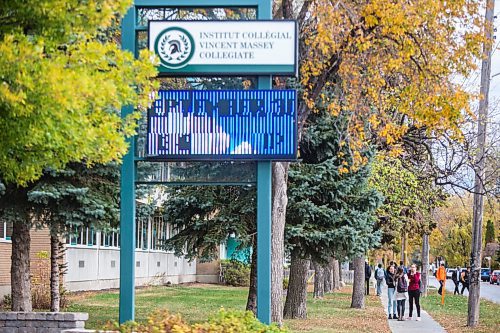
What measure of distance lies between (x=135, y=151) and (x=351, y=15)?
4655 millimetres

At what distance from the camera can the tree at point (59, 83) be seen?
8.41m

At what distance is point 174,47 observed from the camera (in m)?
13.2

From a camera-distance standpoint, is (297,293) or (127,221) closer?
(127,221)

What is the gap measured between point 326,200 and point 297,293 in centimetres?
362

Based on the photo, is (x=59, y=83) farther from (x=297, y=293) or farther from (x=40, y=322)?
(x=297, y=293)

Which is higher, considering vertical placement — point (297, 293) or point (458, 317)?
point (297, 293)

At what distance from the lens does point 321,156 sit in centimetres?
2173

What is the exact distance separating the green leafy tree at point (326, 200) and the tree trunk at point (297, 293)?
2.23 m

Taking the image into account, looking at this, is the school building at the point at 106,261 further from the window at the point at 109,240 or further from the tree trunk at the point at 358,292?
the tree trunk at the point at 358,292

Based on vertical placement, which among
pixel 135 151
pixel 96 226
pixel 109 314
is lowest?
pixel 109 314

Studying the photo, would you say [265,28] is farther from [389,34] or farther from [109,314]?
[109,314]

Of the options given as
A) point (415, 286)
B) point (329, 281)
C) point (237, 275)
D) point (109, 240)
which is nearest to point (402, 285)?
point (415, 286)

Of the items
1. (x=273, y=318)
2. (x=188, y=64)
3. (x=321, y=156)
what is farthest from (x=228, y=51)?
(x=321, y=156)

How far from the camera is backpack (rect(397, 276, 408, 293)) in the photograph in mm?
25663
